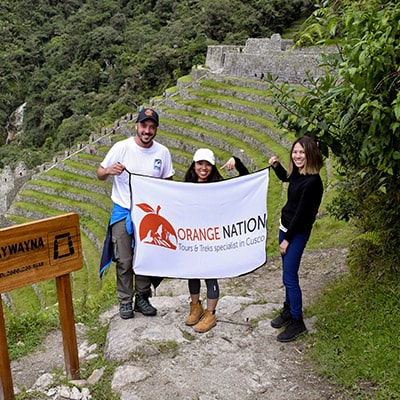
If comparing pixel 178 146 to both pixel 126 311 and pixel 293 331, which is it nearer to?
pixel 126 311

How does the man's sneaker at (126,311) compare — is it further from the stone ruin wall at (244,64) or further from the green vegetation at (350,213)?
the stone ruin wall at (244,64)

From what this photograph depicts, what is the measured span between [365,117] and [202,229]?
146 cm

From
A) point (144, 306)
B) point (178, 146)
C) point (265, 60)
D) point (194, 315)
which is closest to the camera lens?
point (194, 315)

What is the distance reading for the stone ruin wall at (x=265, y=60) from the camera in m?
18.1

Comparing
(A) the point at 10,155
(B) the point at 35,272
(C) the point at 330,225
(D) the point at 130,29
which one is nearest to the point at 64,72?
(D) the point at 130,29

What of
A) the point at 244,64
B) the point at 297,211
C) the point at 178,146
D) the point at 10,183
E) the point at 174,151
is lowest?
the point at 10,183

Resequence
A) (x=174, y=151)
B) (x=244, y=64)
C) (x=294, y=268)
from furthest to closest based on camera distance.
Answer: (x=244, y=64) → (x=174, y=151) → (x=294, y=268)

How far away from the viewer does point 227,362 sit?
3.30 metres

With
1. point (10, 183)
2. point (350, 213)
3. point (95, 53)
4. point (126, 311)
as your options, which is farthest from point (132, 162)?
point (95, 53)

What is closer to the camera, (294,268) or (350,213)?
(294,268)

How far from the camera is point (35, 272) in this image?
2920 millimetres

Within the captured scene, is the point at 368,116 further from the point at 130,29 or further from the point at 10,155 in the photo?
the point at 130,29

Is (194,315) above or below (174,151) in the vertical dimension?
above

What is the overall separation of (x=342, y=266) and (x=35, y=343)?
3.35 metres
